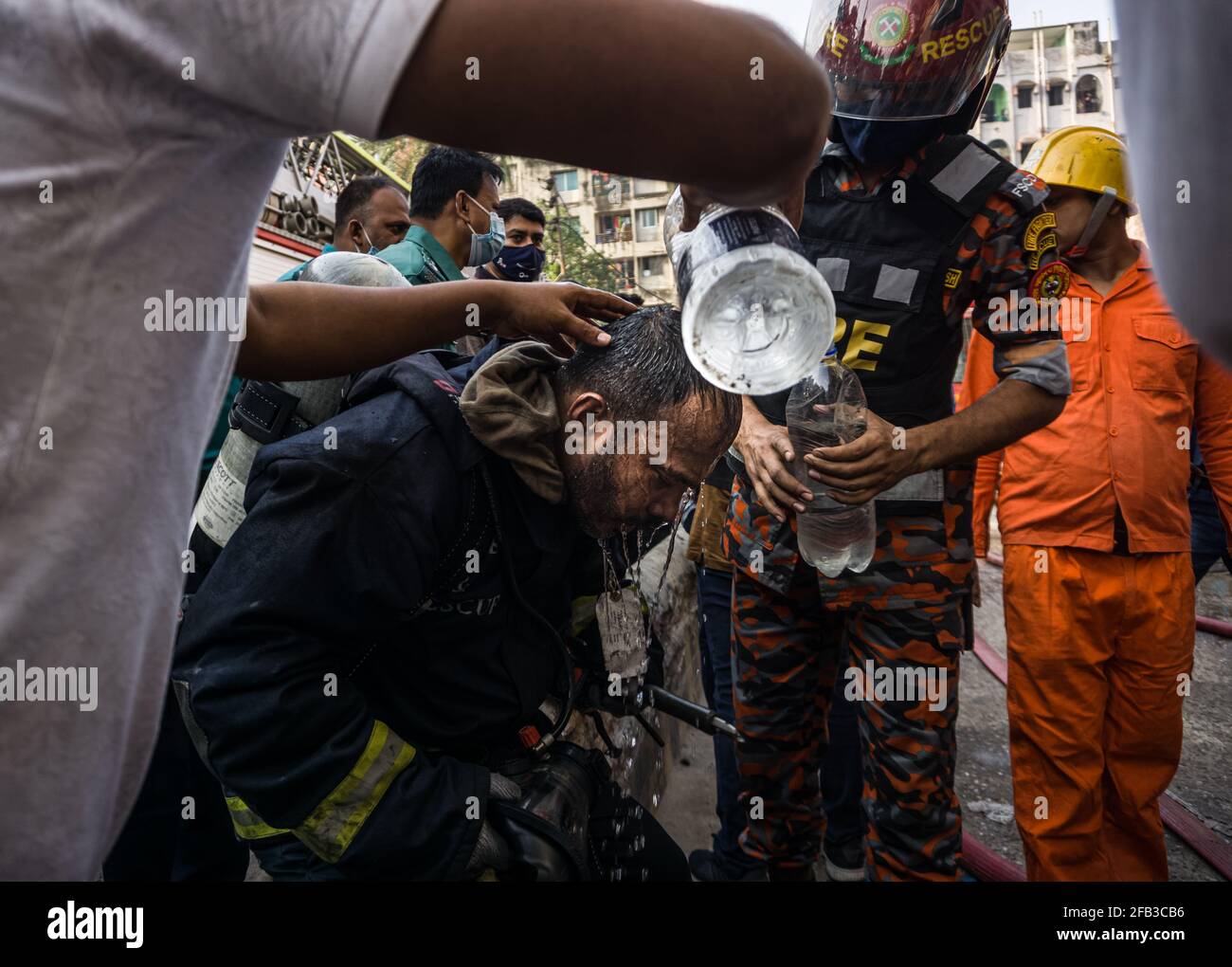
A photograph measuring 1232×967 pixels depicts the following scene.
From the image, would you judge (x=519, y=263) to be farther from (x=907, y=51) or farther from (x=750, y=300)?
(x=750, y=300)

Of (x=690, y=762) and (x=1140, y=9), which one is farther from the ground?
(x=1140, y=9)

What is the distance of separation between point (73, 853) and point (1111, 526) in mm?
3137

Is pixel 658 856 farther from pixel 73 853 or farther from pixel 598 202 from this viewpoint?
pixel 598 202

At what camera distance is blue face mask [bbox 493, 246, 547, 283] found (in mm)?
4605

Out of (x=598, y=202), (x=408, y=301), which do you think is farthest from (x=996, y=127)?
(x=408, y=301)

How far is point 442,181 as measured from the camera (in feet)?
12.6

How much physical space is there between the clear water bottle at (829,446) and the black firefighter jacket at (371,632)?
0.86 metres

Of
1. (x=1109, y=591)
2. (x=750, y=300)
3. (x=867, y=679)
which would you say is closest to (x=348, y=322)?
(x=750, y=300)

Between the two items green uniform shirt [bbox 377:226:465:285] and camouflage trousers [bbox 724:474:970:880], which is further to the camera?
green uniform shirt [bbox 377:226:465:285]

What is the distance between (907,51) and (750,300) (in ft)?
3.54

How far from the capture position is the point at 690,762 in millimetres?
4172

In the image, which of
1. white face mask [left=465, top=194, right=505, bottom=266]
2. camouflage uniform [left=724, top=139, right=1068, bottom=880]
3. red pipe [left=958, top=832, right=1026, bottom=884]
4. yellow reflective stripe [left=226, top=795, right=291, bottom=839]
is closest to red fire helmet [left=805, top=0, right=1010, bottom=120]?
camouflage uniform [left=724, top=139, right=1068, bottom=880]

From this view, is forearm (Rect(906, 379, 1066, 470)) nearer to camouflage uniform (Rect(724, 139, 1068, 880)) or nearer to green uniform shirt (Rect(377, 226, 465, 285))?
camouflage uniform (Rect(724, 139, 1068, 880))

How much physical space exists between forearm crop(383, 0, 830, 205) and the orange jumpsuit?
2612 mm
